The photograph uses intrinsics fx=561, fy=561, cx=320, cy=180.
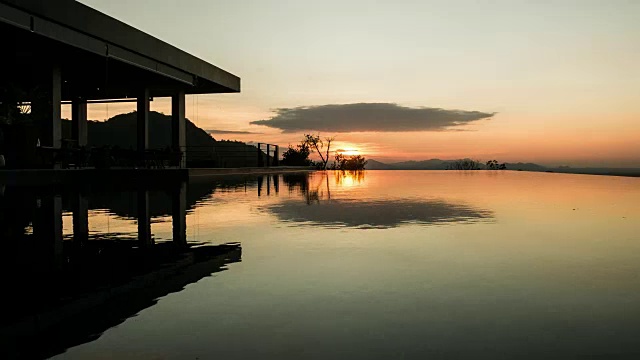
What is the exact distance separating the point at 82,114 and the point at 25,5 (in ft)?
52.4

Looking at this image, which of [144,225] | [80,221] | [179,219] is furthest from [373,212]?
[80,221]

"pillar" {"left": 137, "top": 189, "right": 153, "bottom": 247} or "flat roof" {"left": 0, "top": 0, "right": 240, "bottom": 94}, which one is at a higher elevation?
"flat roof" {"left": 0, "top": 0, "right": 240, "bottom": 94}

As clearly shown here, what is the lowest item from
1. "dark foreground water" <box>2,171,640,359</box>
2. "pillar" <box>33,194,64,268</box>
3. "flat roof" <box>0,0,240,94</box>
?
"dark foreground water" <box>2,171,640,359</box>

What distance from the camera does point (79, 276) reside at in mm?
4492

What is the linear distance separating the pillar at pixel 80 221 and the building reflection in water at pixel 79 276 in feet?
0.05

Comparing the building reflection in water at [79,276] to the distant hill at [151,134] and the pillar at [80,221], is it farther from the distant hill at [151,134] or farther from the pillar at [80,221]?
the distant hill at [151,134]

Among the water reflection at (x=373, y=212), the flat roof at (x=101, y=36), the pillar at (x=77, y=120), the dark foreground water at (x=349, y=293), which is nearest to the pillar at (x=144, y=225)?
the dark foreground water at (x=349, y=293)

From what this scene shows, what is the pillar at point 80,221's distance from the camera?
6.68 meters

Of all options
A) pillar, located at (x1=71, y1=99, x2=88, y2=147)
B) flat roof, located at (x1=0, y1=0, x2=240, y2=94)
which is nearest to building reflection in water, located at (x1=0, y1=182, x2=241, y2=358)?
flat roof, located at (x1=0, y1=0, x2=240, y2=94)

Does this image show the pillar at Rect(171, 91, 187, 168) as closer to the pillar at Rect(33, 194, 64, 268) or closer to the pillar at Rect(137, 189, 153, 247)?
the pillar at Rect(137, 189, 153, 247)

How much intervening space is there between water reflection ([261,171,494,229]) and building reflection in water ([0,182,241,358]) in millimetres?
2268

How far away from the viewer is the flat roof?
13766 millimetres

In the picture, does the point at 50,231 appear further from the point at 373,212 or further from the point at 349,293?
the point at 373,212

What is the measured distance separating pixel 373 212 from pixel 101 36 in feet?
36.7
